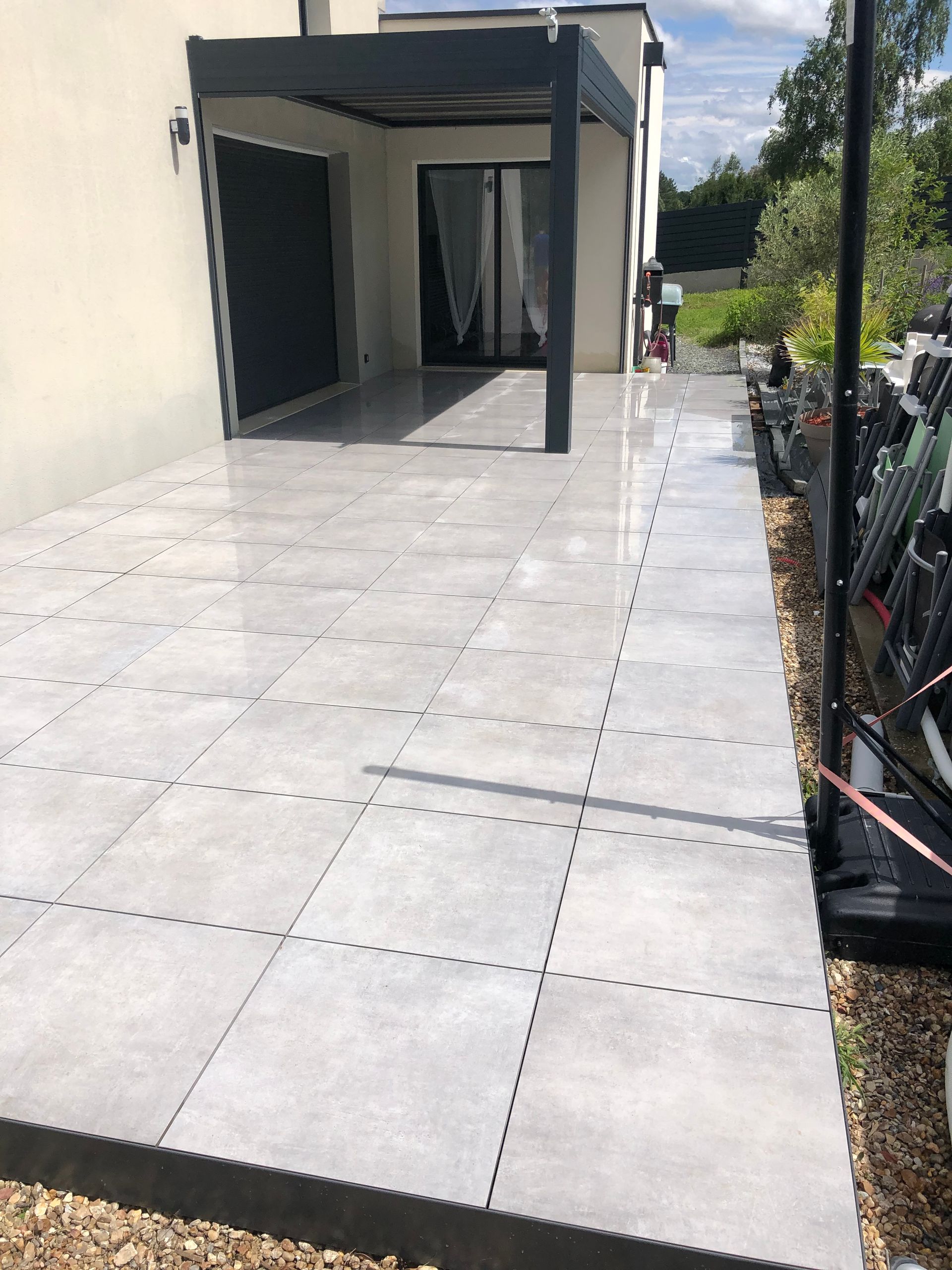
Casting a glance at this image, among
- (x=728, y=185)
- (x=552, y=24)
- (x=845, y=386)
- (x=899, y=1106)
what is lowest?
(x=899, y=1106)

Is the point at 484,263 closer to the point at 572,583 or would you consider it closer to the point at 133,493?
the point at 133,493

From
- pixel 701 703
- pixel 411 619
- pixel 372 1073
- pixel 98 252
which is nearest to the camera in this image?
pixel 372 1073

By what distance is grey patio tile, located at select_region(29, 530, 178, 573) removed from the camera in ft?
19.9

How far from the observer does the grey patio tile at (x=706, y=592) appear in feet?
17.3

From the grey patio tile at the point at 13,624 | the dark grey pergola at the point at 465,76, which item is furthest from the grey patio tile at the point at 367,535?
the dark grey pergola at the point at 465,76

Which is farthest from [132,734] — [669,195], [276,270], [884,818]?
[669,195]

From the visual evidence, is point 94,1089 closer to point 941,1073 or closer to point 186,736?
point 186,736

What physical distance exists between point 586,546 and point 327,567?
1.55 m

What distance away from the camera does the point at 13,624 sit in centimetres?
518

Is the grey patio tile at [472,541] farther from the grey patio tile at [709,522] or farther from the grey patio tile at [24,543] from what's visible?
the grey patio tile at [24,543]

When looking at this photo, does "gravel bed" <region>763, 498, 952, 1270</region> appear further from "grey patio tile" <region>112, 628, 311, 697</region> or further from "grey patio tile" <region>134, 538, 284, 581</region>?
"grey patio tile" <region>134, 538, 284, 581</region>

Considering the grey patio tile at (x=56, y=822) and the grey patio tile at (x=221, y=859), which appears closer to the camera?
the grey patio tile at (x=221, y=859)

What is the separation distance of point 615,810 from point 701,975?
0.83 metres

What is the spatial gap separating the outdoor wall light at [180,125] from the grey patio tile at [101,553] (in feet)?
12.0
